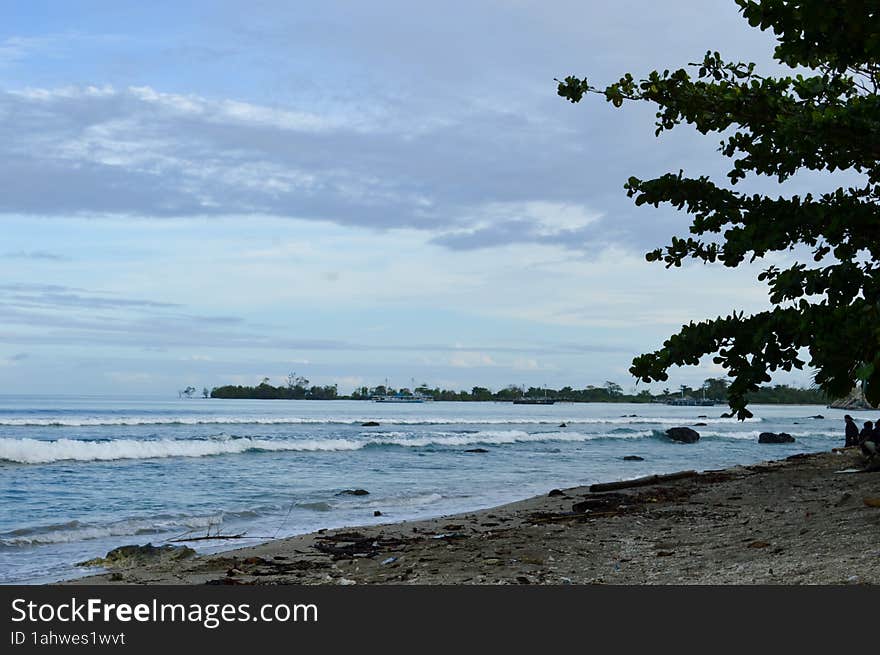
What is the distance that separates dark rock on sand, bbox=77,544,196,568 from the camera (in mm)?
10641

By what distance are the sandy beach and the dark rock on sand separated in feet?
0.17

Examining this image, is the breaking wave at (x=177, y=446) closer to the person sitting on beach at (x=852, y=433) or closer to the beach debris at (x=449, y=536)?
the person sitting on beach at (x=852, y=433)

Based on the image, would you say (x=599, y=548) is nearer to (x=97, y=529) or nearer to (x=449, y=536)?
(x=449, y=536)

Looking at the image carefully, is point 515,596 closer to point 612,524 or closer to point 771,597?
point 771,597

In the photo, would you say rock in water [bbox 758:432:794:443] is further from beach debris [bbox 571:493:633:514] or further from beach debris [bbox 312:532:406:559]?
beach debris [bbox 312:532:406:559]

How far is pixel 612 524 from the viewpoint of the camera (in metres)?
11.9

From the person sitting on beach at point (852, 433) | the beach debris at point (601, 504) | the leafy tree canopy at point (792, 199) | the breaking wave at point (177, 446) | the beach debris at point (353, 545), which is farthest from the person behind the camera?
the breaking wave at point (177, 446)

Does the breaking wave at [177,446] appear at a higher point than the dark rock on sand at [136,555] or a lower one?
lower

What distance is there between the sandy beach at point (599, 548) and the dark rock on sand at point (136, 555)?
52 millimetres

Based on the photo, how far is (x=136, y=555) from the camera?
35.6 feet

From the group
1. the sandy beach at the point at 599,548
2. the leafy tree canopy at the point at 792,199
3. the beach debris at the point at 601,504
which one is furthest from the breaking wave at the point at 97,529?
the leafy tree canopy at the point at 792,199

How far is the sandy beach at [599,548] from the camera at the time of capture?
7711mm

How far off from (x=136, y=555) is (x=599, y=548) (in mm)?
6306

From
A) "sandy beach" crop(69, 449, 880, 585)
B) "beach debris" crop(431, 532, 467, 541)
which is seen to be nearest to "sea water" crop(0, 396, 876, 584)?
"sandy beach" crop(69, 449, 880, 585)
